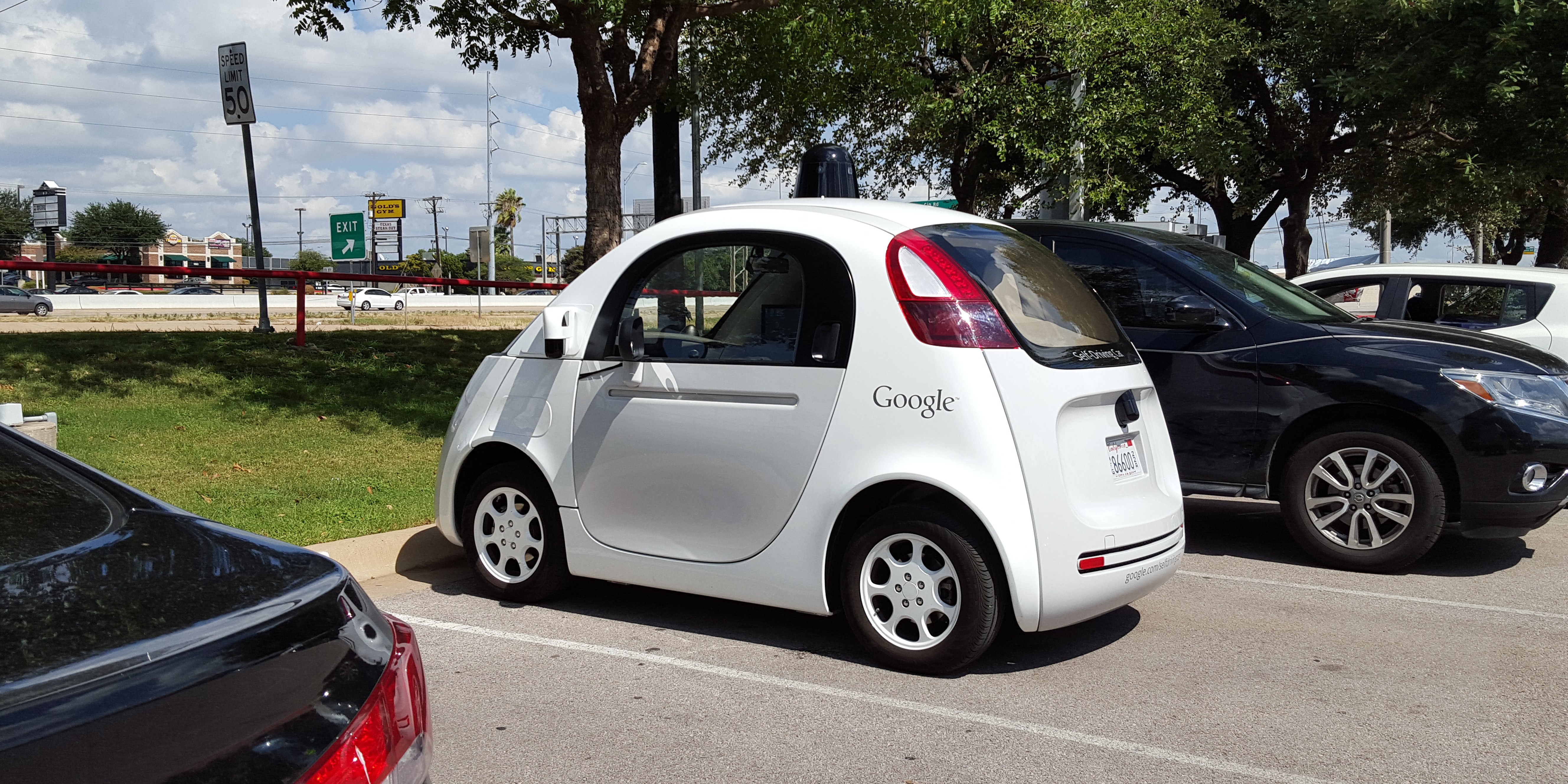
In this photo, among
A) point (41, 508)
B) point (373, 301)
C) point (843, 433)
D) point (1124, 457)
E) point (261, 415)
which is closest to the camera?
point (41, 508)

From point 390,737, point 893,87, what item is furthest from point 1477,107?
point 390,737

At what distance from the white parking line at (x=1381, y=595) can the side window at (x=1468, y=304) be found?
379 centimetres

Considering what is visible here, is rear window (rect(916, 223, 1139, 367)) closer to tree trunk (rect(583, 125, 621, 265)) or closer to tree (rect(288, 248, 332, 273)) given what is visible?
tree trunk (rect(583, 125, 621, 265))

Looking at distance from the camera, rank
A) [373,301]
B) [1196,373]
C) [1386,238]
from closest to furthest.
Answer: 1. [1196,373]
2. [1386,238]
3. [373,301]

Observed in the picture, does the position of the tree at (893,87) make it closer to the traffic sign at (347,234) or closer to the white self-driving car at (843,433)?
the white self-driving car at (843,433)

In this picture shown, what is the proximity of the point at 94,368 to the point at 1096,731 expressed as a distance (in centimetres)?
1108

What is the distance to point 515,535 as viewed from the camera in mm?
5543

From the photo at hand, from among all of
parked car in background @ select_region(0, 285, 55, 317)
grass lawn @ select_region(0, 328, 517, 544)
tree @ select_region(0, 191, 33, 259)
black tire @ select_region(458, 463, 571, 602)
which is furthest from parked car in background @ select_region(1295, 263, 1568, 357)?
tree @ select_region(0, 191, 33, 259)

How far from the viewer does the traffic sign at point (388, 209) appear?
104688mm

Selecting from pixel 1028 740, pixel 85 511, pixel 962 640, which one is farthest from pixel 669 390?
pixel 85 511

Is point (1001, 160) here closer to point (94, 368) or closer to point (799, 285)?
point (94, 368)

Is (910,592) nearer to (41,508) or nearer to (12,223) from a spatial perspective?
(41,508)

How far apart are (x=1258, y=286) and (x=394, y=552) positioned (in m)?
5.05

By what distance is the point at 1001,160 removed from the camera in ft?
62.9
